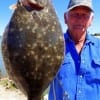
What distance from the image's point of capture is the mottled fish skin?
10.4 ft

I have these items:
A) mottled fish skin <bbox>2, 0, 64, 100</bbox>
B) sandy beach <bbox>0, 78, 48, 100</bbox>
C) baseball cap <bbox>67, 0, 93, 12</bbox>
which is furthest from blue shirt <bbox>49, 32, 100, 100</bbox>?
sandy beach <bbox>0, 78, 48, 100</bbox>

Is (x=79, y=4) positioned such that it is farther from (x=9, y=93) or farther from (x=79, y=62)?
(x=9, y=93)

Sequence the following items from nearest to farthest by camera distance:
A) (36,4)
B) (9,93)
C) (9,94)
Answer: (36,4)
(9,94)
(9,93)

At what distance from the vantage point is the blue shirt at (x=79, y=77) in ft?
15.3

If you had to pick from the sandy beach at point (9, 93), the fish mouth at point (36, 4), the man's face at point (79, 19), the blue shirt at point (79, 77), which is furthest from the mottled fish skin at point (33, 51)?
the sandy beach at point (9, 93)

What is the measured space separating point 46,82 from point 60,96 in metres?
1.47

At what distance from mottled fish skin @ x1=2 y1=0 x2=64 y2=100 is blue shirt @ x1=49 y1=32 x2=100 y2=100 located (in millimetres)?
1468

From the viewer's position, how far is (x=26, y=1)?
3.31m

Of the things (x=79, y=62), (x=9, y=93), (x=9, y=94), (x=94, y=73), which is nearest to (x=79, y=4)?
(x=79, y=62)

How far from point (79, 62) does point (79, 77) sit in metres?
0.19

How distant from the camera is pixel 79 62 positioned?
4.79 m

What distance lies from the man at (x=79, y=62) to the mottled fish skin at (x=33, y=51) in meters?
1.37

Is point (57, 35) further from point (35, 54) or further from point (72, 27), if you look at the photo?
point (72, 27)

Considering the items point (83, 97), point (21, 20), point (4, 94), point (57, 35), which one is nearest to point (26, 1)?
point (21, 20)
